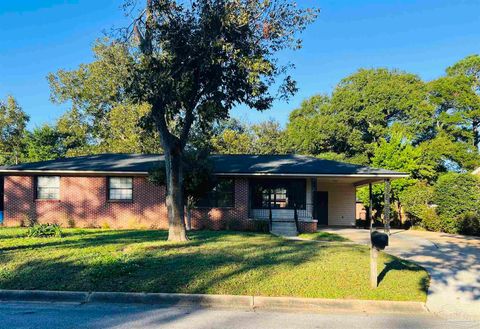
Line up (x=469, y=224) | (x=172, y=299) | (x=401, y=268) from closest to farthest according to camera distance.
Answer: (x=172, y=299) → (x=401, y=268) → (x=469, y=224)

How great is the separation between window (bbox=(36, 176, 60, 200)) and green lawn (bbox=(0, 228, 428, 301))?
33.0 ft

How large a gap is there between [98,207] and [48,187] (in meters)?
2.84

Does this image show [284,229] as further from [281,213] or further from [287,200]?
[287,200]

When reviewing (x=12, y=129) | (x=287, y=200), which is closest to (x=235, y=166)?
(x=287, y=200)

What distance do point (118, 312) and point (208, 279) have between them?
6.40ft

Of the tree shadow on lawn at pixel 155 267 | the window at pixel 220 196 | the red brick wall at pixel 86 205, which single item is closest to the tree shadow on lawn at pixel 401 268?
the tree shadow on lawn at pixel 155 267

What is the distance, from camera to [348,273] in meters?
8.65

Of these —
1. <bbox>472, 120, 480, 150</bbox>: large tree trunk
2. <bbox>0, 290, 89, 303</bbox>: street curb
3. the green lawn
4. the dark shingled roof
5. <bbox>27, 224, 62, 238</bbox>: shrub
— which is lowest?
<bbox>0, 290, 89, 303</bbox>: street curb

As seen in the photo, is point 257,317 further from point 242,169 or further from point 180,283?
point 242,169

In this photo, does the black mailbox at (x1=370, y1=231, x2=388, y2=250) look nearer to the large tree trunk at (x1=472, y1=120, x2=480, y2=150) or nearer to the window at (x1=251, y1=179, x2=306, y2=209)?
the window at (x1=251, y1=179, x2=306, y2=209)

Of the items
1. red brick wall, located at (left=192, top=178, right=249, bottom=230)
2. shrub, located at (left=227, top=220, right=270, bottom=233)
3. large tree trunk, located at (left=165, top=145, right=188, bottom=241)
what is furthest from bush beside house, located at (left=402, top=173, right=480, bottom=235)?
large tree trunk, located at (left=165, top=145, right=188, bottom=241)

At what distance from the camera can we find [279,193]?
71.4 ft

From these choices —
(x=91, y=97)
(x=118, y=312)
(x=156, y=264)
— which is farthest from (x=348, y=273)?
(x=91, y=97)

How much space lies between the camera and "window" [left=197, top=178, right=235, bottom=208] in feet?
68.4
